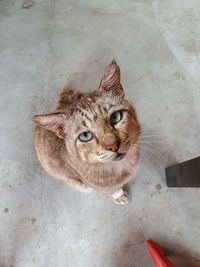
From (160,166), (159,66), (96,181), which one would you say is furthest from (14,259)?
(159,66)

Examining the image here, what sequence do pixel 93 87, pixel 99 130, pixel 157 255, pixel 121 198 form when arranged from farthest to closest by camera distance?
1. pixel 93 87
2. pixel 121 198
3. pixel 157 255
4. pixel 99 130

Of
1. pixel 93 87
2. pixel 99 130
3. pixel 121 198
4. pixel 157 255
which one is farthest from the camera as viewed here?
pixel 93 87

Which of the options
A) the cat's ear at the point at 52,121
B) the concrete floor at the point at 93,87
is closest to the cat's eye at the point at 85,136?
the cat's ear at the point at 52,121

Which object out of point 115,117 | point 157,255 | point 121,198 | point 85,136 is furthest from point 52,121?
point 157,255

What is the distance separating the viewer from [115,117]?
1558 millimetres

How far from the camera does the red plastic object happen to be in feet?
6.02

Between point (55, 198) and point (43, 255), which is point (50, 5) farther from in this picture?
point (43, 255)

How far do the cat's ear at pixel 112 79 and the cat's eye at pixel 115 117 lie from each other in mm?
94

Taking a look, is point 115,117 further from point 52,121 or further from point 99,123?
point 52,121

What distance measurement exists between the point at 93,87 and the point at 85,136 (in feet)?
3.33

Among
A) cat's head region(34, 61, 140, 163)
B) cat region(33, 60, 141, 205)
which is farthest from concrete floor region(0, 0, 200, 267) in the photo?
cat's head region(34, 61, 140, 163)

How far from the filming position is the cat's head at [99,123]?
1.50 m

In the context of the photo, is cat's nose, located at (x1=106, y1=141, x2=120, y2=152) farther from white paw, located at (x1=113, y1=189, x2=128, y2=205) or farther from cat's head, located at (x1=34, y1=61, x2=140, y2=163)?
white paw, located at (x1=113, y1=189, x2=128, y2=205)

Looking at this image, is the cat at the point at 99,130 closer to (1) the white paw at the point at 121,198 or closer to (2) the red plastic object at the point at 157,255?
Result: (1) the white paw at the point at 121,198
